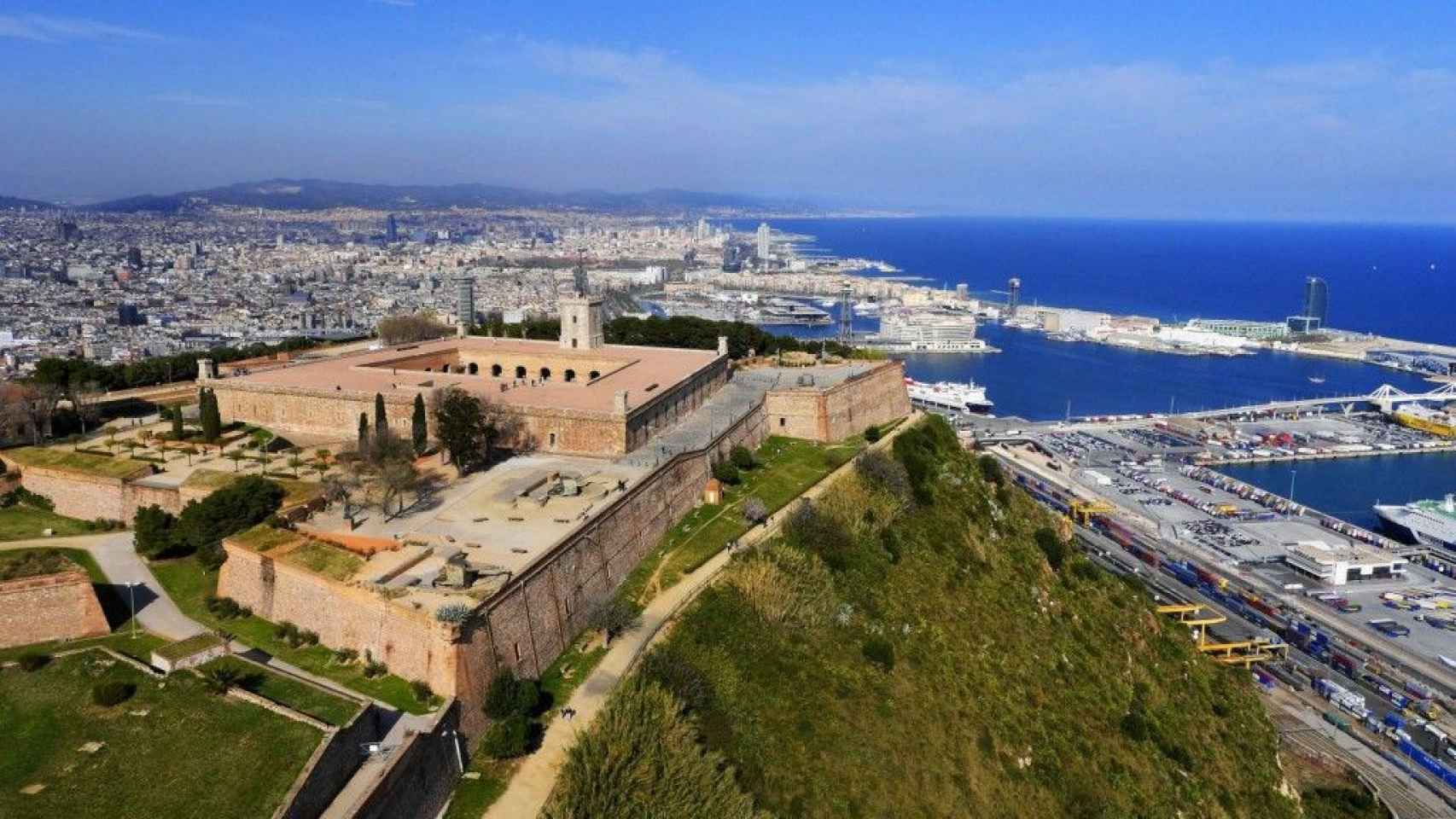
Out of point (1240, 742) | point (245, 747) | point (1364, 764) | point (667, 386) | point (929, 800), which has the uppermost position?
point (667, 386)

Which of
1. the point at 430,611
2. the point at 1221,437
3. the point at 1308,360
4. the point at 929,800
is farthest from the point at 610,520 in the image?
the point at 1308,360

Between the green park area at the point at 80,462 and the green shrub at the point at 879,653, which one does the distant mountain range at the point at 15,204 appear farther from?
the green shrub at the point at 879,653

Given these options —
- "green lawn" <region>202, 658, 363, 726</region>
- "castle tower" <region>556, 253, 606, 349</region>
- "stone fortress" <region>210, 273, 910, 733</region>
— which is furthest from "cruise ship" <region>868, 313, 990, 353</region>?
"green lawn" <region>202, 658, 363, 726</region>

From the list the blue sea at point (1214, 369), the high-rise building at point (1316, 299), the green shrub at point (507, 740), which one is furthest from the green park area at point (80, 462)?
the high-rise building at point (1316, 299)

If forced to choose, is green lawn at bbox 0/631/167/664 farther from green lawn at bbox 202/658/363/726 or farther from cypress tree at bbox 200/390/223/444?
cypress tree at bbox 200/390/223/444

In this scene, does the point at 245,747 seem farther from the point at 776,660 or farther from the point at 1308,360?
the point at 1308,360

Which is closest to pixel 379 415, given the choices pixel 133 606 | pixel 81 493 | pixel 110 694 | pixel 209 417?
pixel 209 417

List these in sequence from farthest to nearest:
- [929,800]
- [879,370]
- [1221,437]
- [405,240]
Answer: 1. [405,240]
2. [1221,437]
3. [879,370]
4. [929,800]
